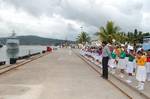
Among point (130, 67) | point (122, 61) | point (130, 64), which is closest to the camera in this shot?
point (130, 64)

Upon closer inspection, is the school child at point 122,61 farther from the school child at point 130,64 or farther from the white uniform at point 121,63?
the school child at point 130,64

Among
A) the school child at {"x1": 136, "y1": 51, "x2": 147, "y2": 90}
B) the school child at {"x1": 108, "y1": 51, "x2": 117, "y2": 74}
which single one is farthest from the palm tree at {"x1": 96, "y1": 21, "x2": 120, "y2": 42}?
the school child at {"x1": 136, "y1": 51, "x2": 147, "y2": 90}

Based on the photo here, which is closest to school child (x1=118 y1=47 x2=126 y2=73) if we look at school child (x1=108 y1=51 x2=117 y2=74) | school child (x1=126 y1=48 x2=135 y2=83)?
school child (x1=108 y1=51 x2=117 y2=74)

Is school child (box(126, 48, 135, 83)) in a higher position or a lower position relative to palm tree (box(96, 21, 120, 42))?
lower

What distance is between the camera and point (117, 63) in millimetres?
25875

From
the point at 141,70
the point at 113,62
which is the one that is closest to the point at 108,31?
the point at 113,62

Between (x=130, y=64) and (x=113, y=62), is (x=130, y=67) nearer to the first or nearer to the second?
(x=130, y=64)

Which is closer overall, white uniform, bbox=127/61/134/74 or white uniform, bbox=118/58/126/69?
white uniform, bbox=127/61/134/74

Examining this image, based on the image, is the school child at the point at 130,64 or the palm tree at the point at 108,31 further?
the palm tree at the point at 108,31

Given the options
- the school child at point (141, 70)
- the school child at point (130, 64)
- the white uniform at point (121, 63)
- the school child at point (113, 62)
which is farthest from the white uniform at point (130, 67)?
the school child at point (141, 70)

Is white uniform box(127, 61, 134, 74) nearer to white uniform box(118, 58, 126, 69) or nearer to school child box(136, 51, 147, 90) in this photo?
white uniform box(118, 58, 126, 69)

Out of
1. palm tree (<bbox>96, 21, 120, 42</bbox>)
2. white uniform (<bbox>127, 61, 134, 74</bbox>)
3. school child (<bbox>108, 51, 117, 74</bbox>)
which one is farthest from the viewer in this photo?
palm tree (<bbox>96, 21, 120, 42</bbox>)

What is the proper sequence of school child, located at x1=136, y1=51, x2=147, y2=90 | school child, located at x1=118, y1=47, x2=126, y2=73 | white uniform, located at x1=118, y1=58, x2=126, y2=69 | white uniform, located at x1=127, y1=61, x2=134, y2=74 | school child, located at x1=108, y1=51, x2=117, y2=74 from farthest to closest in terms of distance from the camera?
1. school child, located at x1=108, y1=51, x2=117, y2=74
2. school child, located at x1=118, y1=47, x2=126, y2=73
3. white uniform, located at x1=118, y1=58, x2=126, y2=69
4. white uniform, located at x1=127, y1=61, x2=134, y2=74
5. school child, located at x1=136, y1=51, x2=147, y2=90

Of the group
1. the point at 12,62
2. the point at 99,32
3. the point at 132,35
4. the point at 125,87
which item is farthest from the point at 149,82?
the point at 132,35
